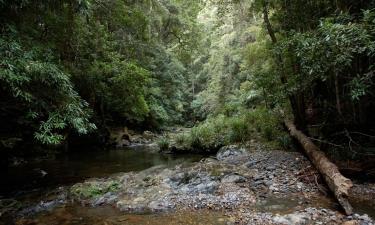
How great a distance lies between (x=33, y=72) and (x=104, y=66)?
6745mm

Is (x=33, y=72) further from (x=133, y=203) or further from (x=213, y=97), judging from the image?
(x=213, y=97)

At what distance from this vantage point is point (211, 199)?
6.41 metres

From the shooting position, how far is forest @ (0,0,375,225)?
18.7ft

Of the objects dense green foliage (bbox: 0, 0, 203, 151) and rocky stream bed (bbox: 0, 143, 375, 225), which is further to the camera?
dense green foliage (bbox: 0, 0, 203, 151)

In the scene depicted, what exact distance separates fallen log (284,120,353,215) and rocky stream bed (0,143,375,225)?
20 centimetres

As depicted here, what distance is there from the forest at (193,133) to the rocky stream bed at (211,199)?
3 cm

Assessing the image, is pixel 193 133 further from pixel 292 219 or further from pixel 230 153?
pixel 292 219

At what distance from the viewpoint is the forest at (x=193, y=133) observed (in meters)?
5.69

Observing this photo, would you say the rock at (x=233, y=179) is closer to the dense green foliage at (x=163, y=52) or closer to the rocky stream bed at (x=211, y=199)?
the rocky stream bed at (x=211, y=199)

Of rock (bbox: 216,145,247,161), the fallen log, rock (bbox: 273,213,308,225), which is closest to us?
rock (bbox: 273,213,308,225)

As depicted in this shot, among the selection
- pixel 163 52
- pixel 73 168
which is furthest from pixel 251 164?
pixel 163 52

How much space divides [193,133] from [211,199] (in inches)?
312

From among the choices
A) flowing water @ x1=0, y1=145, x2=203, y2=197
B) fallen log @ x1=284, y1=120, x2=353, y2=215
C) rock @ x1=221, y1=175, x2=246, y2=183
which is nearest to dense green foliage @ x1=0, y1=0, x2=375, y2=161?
fallen log @ x1=284, y1=120, x2=353, y2=215

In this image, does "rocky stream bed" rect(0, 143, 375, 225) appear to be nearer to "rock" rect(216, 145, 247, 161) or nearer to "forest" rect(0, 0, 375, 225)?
"forest" rect(0, 0, 375, 225)
